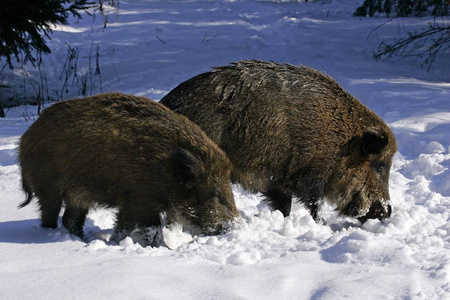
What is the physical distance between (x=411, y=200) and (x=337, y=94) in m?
1.37

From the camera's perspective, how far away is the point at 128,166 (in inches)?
172

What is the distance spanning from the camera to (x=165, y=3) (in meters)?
21.0

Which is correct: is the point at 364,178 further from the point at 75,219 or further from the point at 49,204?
the point at 49,204

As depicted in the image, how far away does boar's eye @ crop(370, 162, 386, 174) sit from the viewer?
5.44m

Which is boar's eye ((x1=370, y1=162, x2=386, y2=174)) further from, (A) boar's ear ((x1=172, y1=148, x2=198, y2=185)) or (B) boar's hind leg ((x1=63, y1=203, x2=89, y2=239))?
(B) boar's hind leg ((x1=63, y1=203, x2=89, y2=239))

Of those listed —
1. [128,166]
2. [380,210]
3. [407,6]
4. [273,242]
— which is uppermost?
[407,6]

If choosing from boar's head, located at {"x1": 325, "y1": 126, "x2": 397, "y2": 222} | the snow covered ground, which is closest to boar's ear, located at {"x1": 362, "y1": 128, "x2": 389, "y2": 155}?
boar's head, located at {"x1": 325, "y1": 126, "x2": 397, "y2": 222}

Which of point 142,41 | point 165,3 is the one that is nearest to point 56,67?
point 142,41

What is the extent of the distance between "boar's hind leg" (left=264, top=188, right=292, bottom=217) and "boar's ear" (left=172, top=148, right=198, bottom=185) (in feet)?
4.05

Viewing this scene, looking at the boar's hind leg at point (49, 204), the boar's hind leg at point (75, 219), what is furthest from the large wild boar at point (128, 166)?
the boar's hind leg at point (75, 219)

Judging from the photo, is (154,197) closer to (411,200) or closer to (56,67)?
(411,200)

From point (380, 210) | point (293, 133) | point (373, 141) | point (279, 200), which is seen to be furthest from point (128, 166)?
point (380, 210)

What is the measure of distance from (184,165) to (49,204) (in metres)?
1.08

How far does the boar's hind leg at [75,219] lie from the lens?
4.73 metres
